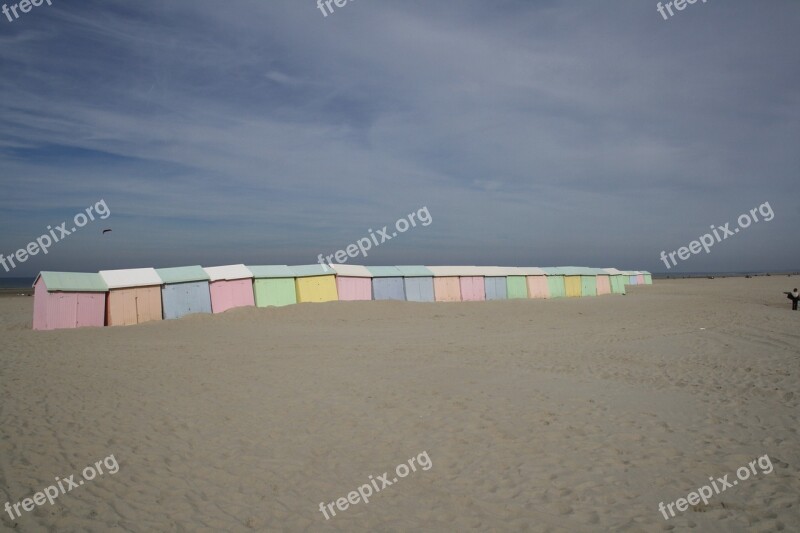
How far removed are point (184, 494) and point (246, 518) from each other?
3.41 feet

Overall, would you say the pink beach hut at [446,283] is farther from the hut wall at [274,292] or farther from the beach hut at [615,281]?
the beach hut at [615,281]

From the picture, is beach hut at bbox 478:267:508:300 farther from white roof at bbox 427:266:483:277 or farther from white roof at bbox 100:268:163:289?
white roof at bbox 100:268:163:289

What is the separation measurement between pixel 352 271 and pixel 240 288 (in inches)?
260

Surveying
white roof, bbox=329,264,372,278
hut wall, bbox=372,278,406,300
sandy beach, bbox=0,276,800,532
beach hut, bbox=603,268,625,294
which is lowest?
sandy beach, bbox=0,276,800,532

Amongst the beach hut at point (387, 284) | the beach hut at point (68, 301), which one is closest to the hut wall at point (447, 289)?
the beach hut at point (387, 284)

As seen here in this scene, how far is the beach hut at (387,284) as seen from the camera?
2873 centimetres

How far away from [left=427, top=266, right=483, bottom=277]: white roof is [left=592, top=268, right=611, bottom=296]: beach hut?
1621 centimetres

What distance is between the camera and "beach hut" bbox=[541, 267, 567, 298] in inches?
1506

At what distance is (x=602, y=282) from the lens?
44.5 meters

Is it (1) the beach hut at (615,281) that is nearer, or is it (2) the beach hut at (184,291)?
(2) the beach hut at (184,291)

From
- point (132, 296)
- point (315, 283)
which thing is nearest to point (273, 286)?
point (315, 283)

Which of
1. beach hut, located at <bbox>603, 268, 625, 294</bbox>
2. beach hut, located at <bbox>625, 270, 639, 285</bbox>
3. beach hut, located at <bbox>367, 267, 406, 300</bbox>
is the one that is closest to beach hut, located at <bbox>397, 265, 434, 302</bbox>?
beach hut, located at <bbox>367, 267, 406, 300</bbox>

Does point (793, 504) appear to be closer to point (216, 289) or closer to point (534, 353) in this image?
point (534, 353)

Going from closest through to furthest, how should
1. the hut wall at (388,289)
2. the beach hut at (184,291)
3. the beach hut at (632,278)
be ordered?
the beach hut at (184,291)
the hut wall at (388,289)
the beach hut at (632,278)
